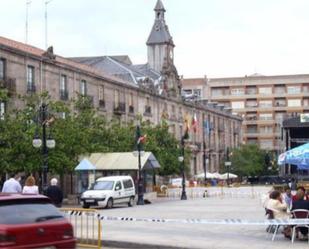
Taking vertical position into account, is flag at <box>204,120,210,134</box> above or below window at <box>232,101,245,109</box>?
below

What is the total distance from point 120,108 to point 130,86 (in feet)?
16.9

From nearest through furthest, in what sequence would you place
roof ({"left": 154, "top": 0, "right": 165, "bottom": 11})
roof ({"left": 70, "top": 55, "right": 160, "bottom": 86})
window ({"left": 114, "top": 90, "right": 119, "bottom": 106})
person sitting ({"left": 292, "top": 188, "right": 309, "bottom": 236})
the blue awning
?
person sitting ({"left": 292, "top": 188, "right": 309, "bottom": 236})
the blue awning
window ({"left": 114, "top": 90, "right": 119, "bottom": 106})
roof ({"left": 70, "top": 55, "right": 160, "bottom": 86})
roof ({"left": 154, "top": 0, "right": 165, "bottom": 11})

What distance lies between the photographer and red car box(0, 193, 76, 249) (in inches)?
425

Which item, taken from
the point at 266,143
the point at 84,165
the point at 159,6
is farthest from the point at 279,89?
the point at 84,165

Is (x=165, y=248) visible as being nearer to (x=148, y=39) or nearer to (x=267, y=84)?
(x=148, y=39)

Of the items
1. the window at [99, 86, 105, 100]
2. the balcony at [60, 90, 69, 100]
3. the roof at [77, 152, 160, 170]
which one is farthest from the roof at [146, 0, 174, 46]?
the roof at [77, 152, 160, 170]

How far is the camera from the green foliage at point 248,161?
100 metres

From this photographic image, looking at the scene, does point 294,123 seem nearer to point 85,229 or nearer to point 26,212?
point 85,229

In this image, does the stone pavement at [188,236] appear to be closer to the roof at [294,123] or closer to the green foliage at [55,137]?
the green foliage at [55,137]

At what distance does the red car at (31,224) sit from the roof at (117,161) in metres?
30.7

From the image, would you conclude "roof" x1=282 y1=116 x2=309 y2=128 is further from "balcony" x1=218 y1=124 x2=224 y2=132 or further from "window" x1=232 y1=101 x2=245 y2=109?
"window" x1=232 y1=101 x2=245 y2=109

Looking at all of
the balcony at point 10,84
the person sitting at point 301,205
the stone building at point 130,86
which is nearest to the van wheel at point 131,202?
the stone building at point 130,86

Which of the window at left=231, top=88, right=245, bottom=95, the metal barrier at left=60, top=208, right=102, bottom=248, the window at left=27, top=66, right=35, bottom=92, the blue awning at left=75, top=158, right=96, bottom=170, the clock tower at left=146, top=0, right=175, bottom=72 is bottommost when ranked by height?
the metal barrier at left=60, top=208, right=102, bottom=248

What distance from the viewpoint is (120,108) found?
6825 centimetres
